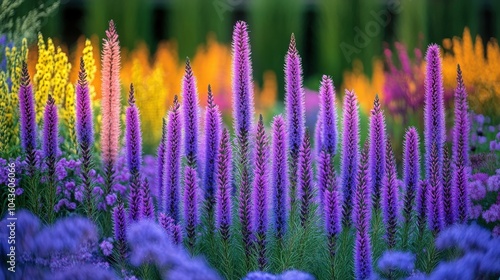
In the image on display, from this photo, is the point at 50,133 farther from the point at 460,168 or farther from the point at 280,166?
the point at 460,168

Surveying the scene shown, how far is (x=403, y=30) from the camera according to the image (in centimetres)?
884

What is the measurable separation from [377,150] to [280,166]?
473mm

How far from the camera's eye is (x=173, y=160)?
3227mm

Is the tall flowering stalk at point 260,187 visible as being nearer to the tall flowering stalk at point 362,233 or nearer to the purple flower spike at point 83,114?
the tall flowering stalk at point 362,233

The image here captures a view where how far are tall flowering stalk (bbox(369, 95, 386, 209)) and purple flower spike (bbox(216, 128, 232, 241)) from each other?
0.62 meters

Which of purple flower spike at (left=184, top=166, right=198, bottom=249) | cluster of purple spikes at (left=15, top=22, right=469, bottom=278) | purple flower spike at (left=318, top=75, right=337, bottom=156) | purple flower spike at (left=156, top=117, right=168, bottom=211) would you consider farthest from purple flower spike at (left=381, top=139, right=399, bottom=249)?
purple flower spike at (left=156, top=117, right=168, bottom=211)

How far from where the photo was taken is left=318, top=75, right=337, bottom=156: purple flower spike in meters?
3.30

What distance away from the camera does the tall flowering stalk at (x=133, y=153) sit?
128 inches

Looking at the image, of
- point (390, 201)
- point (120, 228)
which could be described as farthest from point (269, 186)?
point (120, 228)

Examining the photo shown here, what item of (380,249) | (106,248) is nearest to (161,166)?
(106,248)

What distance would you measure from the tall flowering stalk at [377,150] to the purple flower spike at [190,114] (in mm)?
744

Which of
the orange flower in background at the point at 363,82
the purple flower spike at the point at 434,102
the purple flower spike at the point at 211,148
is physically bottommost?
the purple flower spike at the point at 211,148

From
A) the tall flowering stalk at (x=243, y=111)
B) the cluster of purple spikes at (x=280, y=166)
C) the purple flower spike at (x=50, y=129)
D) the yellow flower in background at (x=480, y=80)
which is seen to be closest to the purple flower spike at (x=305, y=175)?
the cluster of purple spikes at (x=280, y=166)

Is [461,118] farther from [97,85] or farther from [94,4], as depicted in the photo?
[94,4]
